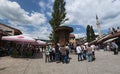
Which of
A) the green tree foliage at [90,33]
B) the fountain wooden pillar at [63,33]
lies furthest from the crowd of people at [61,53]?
the green tree foliage at [90,33]

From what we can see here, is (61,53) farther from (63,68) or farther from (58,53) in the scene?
(63,68)

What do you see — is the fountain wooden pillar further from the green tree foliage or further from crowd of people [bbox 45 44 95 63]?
the green tree foliage

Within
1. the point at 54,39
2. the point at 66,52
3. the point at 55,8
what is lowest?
the point at 66,52

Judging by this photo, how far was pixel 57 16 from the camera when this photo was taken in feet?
126

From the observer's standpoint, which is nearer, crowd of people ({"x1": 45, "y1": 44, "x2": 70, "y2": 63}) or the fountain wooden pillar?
crowd of people ({"x1": 45, "y1": 44, "x2": 70, "y2": 63})

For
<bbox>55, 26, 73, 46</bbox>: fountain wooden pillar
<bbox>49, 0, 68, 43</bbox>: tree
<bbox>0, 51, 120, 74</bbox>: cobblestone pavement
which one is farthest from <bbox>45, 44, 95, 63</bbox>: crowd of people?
<bbox>49, 0, 68, 43</bbox>: tree

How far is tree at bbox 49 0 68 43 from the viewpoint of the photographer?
3788cm

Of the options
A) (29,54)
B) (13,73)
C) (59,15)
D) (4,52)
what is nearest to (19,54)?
(29,54)

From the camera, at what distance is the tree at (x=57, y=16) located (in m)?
37.9

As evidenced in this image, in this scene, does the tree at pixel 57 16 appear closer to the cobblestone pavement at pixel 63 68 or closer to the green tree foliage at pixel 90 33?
the cobblestone pavement at pixel 63 68

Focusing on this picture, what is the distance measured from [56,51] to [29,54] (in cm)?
698

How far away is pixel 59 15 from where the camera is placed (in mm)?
38500

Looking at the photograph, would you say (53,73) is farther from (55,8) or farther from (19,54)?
(55,8)

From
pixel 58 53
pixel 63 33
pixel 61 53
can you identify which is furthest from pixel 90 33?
pixel 61 53
